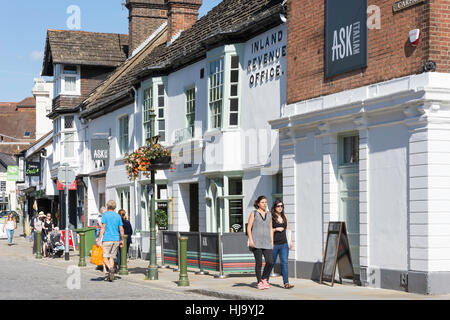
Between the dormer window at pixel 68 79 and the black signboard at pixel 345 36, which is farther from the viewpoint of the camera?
the dormer window at pixel 68 79

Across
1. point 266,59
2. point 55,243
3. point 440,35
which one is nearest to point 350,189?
point 440,35

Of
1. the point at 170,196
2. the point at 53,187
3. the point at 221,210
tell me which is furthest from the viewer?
the point at 53,187

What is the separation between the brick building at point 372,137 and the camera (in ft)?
45.7

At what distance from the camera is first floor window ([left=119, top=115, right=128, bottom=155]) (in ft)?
104

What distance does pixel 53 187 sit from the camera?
46.2 meters

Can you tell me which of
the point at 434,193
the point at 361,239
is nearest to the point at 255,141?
the point at 361,239

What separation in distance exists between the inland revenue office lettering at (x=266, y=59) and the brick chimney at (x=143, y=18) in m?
17.9

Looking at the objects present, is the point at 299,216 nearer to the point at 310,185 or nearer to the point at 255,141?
the point at 310,185

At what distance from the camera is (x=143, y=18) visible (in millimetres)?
38312

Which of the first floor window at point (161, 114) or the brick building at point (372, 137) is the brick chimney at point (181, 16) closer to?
the first floor window at point (161, 114)

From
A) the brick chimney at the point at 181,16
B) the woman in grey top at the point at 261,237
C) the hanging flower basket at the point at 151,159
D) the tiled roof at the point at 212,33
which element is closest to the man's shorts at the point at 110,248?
the hanging flower basket at the point at 151,159

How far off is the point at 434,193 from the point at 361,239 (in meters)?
2.30
